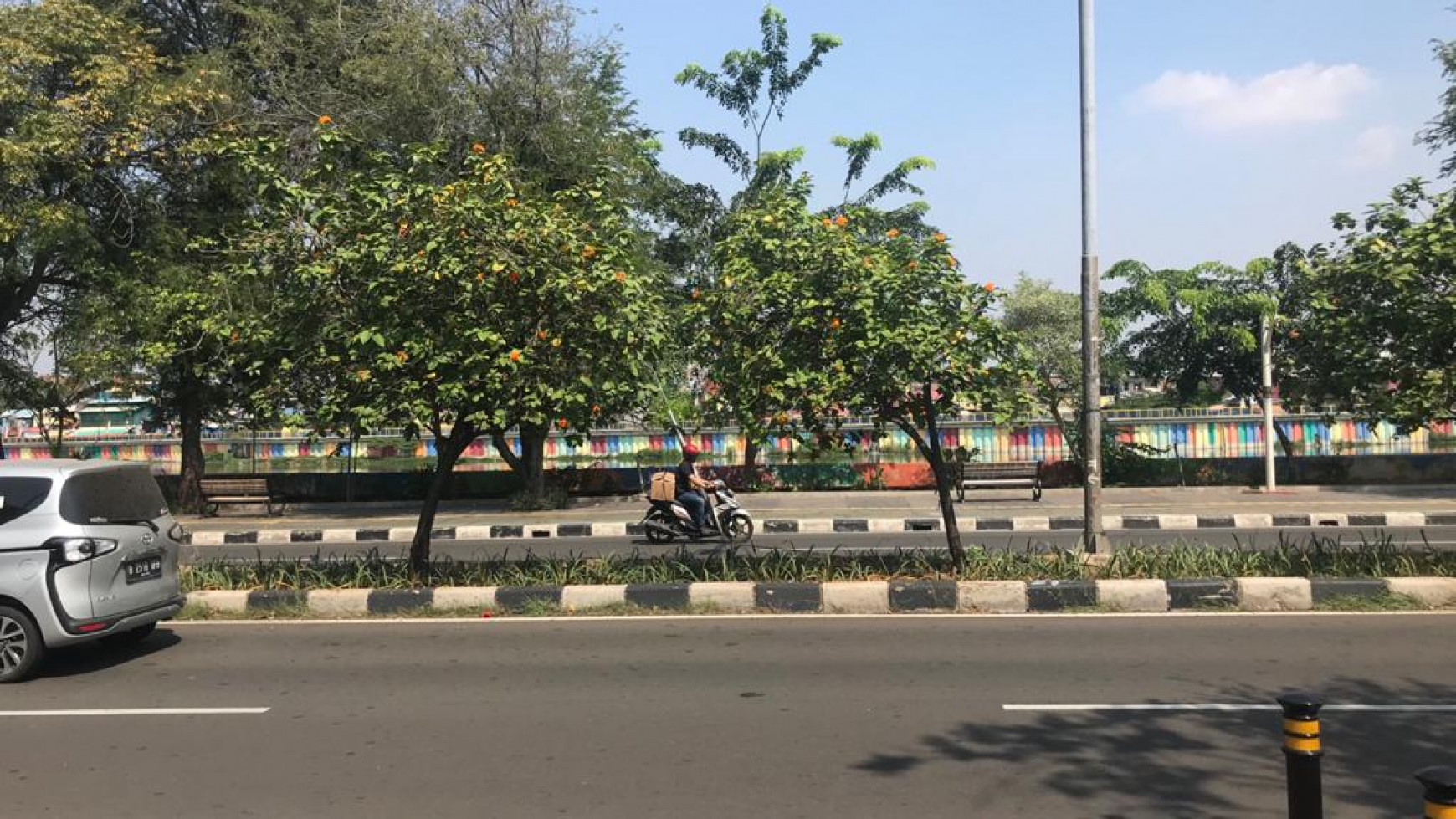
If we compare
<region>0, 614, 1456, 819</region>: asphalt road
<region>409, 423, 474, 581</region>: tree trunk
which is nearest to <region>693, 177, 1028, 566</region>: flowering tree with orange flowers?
<region>0, 614, 1456, 819</region>: asphalt road

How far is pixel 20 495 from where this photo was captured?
6.86 meters

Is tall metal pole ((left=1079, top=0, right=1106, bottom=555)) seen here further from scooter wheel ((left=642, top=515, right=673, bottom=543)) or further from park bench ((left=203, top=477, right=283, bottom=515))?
park bench ((left=203, top=477, right=283, bottom=515))

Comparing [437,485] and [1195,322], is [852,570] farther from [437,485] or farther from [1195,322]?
[1195,322]

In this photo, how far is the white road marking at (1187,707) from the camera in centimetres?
571

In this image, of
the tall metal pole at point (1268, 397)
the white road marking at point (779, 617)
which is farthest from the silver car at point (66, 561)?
the tall metal pole at point (1268, 397)

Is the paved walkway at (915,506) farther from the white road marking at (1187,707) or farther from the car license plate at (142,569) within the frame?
the white road marking at (1187,707)

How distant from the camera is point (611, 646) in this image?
25.5 ft

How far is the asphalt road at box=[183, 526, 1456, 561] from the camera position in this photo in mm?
13727

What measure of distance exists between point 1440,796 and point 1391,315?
7782 mm

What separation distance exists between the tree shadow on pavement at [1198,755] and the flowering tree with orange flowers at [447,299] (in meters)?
4.76

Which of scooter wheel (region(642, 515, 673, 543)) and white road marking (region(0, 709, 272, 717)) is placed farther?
scooter wheel (region(642, 515, 673, 543))

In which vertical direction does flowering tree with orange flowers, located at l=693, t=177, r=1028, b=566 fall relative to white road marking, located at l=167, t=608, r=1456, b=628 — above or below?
above

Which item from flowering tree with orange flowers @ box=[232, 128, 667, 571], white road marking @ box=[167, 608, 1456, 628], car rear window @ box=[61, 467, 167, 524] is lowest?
white road marking @ box=[167, 608, 1456, 628]

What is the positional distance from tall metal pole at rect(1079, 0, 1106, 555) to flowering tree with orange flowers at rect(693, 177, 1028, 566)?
3.75 ft
